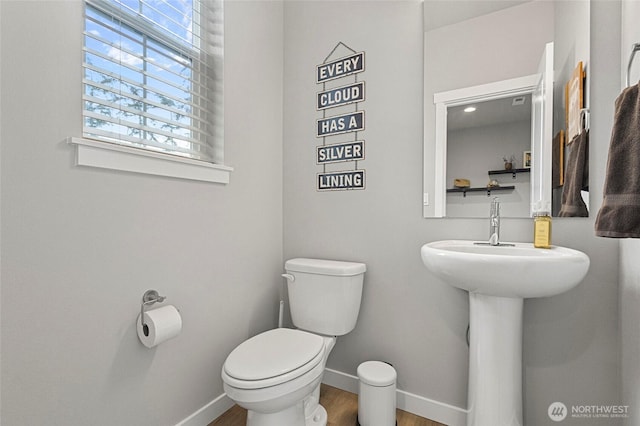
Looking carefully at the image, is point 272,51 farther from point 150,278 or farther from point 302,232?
point 150,278

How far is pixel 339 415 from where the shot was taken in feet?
5.24

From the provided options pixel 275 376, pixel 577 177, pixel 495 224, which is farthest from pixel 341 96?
pixel 275 376

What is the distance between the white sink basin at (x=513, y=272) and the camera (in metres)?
0.98

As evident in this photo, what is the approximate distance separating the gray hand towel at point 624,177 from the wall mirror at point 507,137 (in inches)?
21.8

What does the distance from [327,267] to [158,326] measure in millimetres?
793

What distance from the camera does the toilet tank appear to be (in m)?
1.62

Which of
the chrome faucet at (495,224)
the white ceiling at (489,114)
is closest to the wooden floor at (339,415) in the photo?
the chrome faucet at (495,224)

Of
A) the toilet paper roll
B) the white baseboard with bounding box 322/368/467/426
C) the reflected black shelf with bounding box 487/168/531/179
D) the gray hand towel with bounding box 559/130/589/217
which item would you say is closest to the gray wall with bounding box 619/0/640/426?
the gray hand towel with bounding box 559/130/589/217

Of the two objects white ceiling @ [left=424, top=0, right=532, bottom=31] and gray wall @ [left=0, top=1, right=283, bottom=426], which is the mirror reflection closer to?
white ceiling @ [left=424, top=0, right=532, bottom=31]

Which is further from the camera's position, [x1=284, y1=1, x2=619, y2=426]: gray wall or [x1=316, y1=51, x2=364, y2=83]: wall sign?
[x1=316, y1=51, x2=364, y2=83]: wall sign

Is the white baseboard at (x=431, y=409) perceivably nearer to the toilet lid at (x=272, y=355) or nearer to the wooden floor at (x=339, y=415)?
the wooden floor at (x=339, y=415)

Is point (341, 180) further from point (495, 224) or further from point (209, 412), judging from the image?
point (209, 412)

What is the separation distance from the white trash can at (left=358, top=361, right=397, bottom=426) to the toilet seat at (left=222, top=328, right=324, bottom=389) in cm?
32

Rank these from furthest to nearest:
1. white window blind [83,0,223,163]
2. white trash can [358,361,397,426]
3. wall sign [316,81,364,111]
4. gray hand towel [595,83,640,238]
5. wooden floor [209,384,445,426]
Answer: wall sign [316,81,364,111]
wooden floor [209,384,445,426]
white trash can [358,361,397,426]
white window blind [83,0,223,163]
gray hand towel [595,83,640,238]
